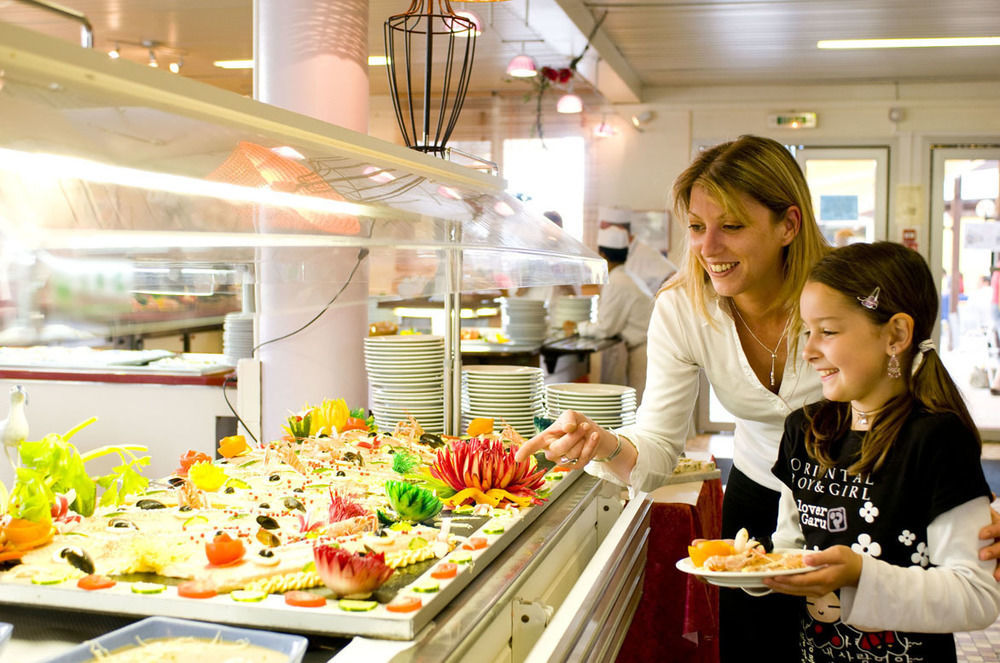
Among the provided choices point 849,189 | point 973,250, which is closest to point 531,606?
point 849,189

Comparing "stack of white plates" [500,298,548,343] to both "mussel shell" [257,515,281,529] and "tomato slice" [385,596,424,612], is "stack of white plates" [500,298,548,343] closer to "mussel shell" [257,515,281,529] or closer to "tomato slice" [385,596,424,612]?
"mussel shell" [257,515,281,529]

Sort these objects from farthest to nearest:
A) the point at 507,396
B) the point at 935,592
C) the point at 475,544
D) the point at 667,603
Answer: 1. the point at 507,396
2. the point at 667,603
3. the point at 475,544
4. the point at 935,592

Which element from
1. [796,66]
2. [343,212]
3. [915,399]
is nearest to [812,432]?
[915,399]

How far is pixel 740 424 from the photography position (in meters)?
2.38

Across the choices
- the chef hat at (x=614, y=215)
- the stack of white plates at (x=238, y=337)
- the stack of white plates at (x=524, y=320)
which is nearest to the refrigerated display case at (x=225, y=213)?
the stack of white plates at (x=238, y=337)

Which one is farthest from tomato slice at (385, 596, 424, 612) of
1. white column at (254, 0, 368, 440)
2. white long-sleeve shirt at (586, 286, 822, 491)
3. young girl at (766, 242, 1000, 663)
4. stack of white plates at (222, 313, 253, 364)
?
stack of white plates at (222, 313, 253, 364)

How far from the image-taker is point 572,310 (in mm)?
8438

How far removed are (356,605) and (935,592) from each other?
907 mm

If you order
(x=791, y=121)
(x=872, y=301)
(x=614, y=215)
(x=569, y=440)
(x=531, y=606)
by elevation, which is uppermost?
(x=791, y=121)

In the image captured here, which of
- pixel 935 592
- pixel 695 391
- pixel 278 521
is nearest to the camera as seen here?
pixel 935 592

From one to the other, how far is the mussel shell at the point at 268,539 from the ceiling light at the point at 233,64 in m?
7.49

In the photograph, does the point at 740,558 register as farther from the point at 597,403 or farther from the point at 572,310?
the point at 572,310

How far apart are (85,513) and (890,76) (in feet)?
28.8

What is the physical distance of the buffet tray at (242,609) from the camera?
4.10ft
